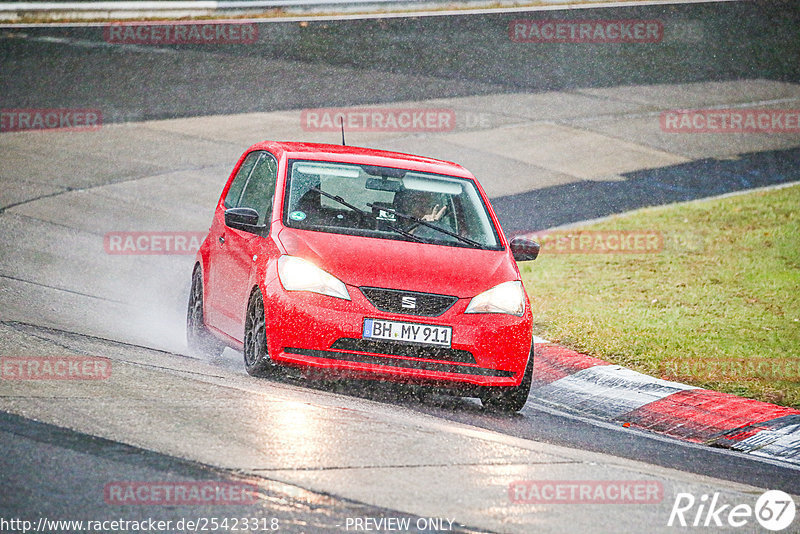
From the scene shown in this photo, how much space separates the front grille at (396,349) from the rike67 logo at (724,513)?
7.17 ft

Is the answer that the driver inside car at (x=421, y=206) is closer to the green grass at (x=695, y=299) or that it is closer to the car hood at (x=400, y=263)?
the car hood at (x=400, y=263)

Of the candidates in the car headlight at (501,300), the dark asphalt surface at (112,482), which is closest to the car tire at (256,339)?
the car headlight at (501,300)

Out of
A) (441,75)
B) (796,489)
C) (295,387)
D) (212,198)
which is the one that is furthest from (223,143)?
(796,489)

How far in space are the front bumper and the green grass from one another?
91.8 inches

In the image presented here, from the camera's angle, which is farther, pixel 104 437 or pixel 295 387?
pixel 295 387

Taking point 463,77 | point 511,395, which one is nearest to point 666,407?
point 511,395

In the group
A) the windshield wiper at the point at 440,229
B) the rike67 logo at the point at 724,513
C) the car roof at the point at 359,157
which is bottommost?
the rike67 logo at the point at 724,513

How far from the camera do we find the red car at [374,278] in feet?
26.1

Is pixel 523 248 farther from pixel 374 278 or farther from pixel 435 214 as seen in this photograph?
pixel 374 278

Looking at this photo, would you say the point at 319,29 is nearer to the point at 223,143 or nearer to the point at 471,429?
the point at 223,143

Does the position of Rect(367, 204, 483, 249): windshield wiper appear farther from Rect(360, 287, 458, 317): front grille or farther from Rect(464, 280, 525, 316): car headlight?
Rect(360, 287, 458, 317): front grille

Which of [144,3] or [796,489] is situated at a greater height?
[144,3]

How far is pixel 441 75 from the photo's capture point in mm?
26594

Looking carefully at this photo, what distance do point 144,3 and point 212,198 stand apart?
542 inches
